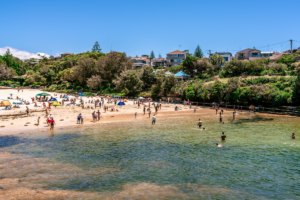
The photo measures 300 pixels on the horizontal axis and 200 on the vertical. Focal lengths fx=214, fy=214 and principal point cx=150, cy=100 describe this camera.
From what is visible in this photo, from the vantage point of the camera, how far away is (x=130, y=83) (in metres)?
57.8

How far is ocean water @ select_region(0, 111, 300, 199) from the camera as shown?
37.9ft

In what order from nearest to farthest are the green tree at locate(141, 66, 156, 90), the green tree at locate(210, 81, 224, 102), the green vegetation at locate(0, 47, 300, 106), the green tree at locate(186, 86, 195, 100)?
the green vegetation at locate(0, 47, 300, 106) < the green tree at locate(210, 81, 224, 102) < the green tree at locate(186, 86, 195, 100) < the green tree at locate(141, 66, 156, 90)

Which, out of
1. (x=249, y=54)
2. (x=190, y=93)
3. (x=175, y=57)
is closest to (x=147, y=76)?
(x=190, y=93)

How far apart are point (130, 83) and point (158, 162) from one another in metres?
43.5

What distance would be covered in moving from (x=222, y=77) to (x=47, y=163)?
5016cm

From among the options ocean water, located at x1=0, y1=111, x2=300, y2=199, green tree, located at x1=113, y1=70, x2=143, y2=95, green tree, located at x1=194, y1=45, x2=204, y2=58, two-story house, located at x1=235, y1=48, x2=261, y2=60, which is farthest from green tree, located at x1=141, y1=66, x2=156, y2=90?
green tree, located at x1=194, y1=45, x2=204, y2=58

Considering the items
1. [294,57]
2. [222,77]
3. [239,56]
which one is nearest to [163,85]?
[222,77]

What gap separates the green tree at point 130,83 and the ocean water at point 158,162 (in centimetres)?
3225

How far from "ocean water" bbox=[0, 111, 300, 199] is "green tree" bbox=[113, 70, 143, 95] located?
1270 inches

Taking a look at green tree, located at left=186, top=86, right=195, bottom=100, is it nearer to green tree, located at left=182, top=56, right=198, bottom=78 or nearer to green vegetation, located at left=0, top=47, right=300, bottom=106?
green vegetation, located at left=0, top=47, right=300, bottom=106

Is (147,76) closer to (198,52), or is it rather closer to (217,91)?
(217,91)

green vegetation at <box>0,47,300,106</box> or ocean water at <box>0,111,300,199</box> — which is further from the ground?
green vegetation at <box>0,47,300,106</box>

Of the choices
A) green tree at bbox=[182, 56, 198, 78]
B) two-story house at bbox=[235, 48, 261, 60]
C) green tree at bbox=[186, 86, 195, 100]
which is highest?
two-story house at bbox=[235, 48, 261, 60]

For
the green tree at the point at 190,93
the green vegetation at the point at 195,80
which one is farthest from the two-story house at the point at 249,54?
the green tree at the point at 190,93
